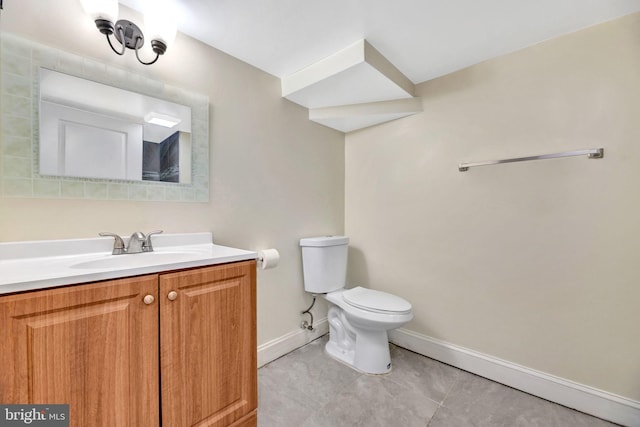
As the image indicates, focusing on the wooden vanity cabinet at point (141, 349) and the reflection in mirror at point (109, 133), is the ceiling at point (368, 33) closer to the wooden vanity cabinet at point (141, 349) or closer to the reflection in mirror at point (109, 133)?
the reflection in mirror at point (109, 133)

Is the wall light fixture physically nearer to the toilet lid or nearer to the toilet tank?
the toilet tank

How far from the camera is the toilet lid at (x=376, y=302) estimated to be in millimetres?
1674

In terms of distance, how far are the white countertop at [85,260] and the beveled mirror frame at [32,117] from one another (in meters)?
0.21

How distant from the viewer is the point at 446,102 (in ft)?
6.28

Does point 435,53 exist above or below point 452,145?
above

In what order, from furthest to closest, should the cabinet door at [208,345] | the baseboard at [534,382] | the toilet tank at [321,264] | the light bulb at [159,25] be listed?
the toilet tank at [321,264]
the baseboard at [534,382]
the light bulb at [159,25]
the cabinet door at [208,345]

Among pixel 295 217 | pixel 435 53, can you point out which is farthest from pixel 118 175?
pixel 435 53

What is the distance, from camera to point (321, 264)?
6.65 feet

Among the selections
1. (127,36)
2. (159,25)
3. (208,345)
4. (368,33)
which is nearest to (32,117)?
(127,36)

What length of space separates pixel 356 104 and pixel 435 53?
607 mm

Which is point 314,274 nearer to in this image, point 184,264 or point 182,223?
point 182,223

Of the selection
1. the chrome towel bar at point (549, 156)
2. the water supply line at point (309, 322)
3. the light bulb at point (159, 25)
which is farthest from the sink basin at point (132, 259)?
the chrome towel bar at point (549, 156)

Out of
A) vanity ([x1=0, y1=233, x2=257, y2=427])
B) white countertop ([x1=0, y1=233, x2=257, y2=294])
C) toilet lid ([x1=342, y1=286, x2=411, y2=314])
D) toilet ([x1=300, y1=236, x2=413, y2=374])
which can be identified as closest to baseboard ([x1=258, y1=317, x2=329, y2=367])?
toilet ([x1=300, y1=236, x2=413, y2=374])

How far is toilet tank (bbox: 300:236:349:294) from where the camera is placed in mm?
2025
